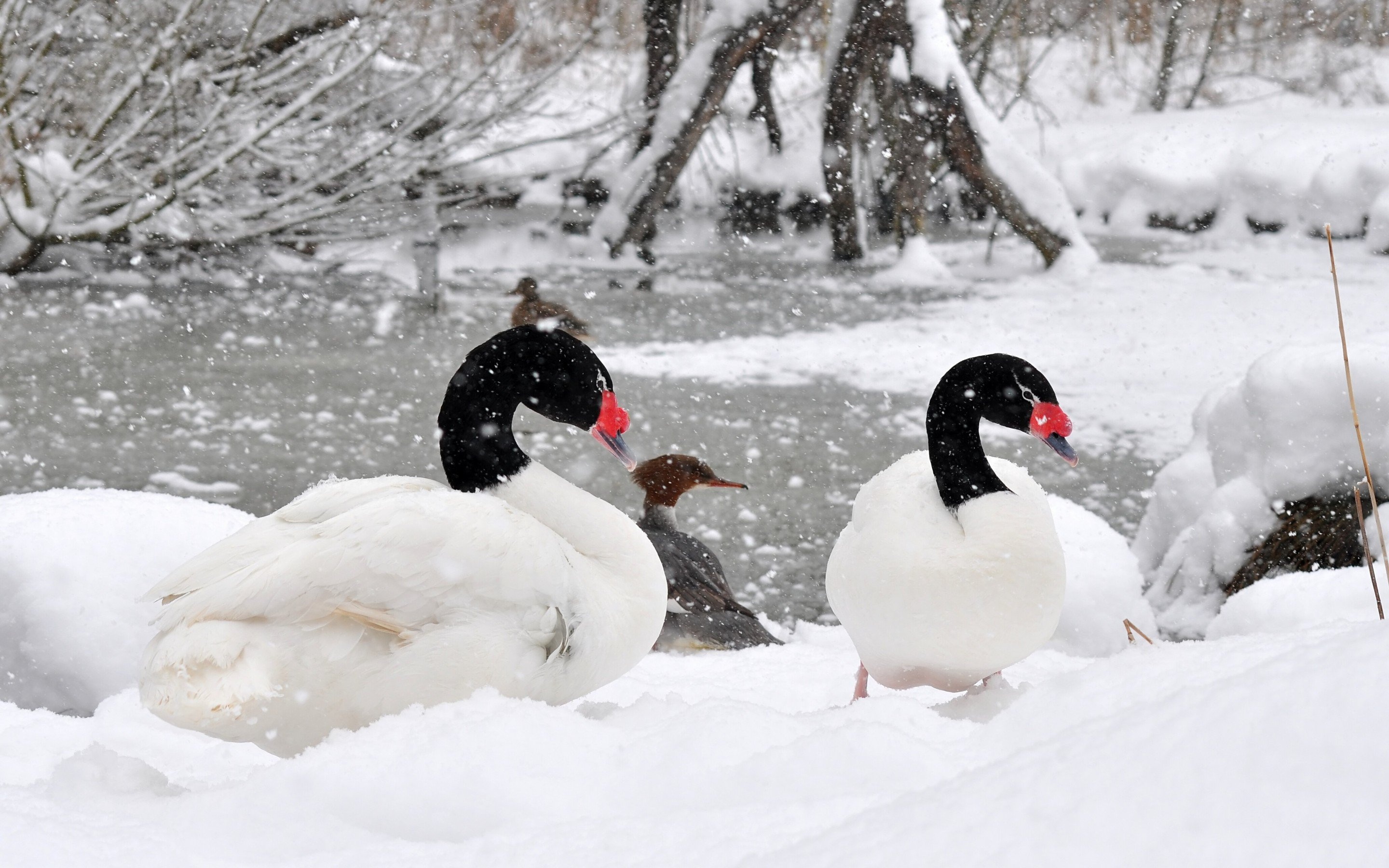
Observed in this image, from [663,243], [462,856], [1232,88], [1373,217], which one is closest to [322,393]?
[462,856]

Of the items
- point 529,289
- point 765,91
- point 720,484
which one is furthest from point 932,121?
point 720,484

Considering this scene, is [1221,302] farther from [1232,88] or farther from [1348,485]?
[1232,88]

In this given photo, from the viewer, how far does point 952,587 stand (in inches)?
84.5

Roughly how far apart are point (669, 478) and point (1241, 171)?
1282 centimetres

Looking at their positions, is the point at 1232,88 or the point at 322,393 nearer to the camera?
the point at 322,393

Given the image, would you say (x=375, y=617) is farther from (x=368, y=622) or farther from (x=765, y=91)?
(x=765, y=91)

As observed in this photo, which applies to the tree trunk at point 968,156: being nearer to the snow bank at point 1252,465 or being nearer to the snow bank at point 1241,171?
the snow bank at point 1241,171

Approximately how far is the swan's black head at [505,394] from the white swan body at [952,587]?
531 mm

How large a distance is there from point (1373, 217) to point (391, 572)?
13349 millimetres

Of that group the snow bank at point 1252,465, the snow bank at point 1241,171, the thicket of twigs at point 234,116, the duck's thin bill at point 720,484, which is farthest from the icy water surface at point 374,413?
the snow bank at point 1241,171

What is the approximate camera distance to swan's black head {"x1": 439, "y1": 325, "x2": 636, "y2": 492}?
2.21 metres

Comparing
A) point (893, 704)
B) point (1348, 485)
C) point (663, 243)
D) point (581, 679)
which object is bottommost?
point (663, 243)

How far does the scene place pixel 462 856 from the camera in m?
1.18

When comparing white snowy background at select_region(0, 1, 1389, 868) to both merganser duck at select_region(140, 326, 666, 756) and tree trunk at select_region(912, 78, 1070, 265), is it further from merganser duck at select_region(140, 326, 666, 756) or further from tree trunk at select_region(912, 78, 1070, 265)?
tree trunk at select_region(912, 78, 1070, 265)
